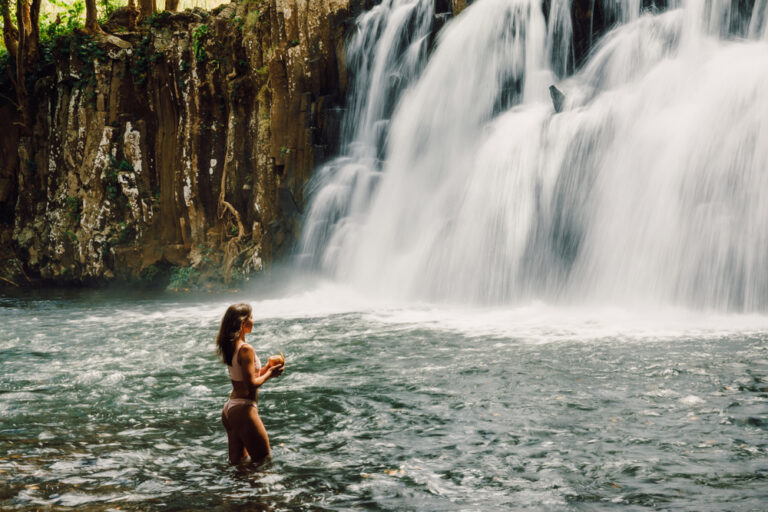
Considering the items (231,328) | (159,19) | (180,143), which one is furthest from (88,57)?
(231,328)

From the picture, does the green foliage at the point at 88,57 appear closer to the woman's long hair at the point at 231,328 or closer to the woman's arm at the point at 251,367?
the woman's long hair at the point at 231,328

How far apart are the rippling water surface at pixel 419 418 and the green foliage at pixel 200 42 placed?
11.0m

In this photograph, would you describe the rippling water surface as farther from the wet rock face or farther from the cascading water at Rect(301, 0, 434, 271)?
the wet rock face

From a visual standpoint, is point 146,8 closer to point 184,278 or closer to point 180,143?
point 180,143

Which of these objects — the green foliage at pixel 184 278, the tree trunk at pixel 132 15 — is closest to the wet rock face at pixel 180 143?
the green foliage at pixel 184 278

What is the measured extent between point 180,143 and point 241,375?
53.4ft

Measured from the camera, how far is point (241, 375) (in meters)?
5.10

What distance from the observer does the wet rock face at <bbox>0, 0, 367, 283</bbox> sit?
18.4m

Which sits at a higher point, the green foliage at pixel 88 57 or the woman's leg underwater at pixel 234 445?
the green foliage at pixel 88 57

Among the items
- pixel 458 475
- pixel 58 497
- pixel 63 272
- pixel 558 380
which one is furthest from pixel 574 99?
pixel 63 272

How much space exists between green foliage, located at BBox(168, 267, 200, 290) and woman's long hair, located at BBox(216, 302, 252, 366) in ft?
48.7

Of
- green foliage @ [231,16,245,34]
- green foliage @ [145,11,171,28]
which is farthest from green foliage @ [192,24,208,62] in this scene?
green foliage @ [145,11,171,28]

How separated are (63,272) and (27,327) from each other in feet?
30.3

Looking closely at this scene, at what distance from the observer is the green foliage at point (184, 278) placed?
1948cm
